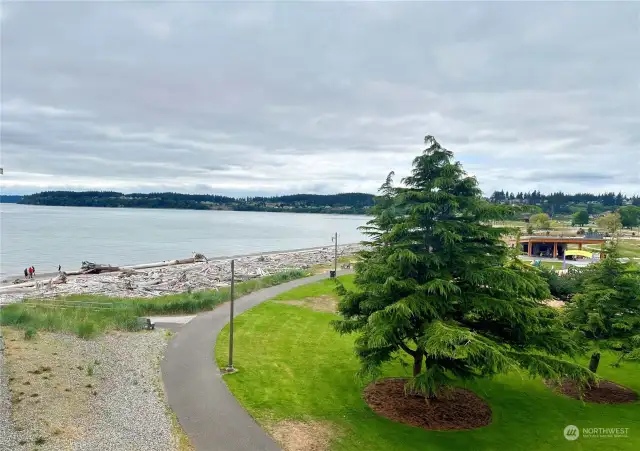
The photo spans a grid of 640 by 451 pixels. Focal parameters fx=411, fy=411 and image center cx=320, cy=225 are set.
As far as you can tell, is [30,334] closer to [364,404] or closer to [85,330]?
[85,330]

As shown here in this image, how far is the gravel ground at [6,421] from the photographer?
938 cm

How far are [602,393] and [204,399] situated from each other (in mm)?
13667

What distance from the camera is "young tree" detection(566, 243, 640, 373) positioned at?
43.1ft

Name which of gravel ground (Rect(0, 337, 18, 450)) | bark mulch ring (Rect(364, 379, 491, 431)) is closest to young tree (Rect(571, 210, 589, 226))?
bark mulch ring (Rect(364, 379, 491, 431))

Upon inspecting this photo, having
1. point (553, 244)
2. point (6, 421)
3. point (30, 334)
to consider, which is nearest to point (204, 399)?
point (6, 421)

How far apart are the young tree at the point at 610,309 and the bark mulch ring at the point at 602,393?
870 mm

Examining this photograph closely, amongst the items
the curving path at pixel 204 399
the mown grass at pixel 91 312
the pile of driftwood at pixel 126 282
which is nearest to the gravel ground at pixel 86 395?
the curving path at pixel 204 399

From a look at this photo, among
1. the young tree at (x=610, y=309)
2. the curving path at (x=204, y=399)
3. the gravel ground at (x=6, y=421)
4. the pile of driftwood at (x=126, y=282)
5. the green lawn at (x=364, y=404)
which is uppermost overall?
the young tree at (x=610, y=309)

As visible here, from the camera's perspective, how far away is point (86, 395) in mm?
12250

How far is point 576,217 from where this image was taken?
115188mm

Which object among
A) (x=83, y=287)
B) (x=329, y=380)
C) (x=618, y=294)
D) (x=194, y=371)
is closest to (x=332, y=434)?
(x=329, y=380)
